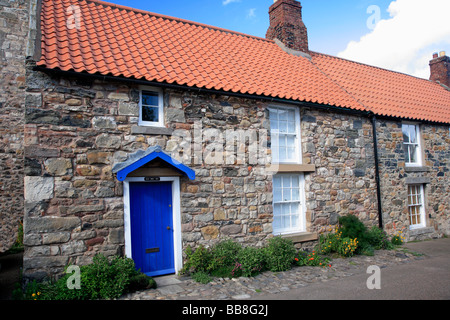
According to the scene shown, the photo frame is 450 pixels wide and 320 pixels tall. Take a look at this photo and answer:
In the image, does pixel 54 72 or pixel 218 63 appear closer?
pixel 54 72

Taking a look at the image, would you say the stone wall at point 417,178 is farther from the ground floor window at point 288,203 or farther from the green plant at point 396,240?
the ground floor window at point 288,203

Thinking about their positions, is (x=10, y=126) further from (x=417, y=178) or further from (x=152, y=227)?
(x=417, y=178)

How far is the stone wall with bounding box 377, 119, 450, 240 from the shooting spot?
35.2 feet

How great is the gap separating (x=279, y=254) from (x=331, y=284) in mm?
1457

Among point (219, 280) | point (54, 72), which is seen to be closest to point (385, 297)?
point (219, 280)

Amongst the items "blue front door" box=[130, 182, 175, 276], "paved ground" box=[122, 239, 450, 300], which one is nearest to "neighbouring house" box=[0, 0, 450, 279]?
"blue front door" box=[130, 182, 175, 276]

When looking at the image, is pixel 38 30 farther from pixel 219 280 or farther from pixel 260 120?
pixel 219 280

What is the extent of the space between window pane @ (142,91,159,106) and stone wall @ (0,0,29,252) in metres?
5.91

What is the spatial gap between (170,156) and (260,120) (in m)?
2.80

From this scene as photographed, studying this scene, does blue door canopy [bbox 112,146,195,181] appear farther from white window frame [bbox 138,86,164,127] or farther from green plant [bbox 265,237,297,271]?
green plant [bbox 265,237,297,271]

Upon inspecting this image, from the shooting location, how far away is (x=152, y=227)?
7.06m

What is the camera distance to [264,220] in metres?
8.24

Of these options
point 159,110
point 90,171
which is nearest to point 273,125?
point 159,110
